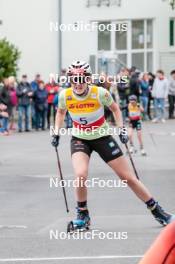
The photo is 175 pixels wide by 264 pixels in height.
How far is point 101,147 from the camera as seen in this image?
9039 millimetres

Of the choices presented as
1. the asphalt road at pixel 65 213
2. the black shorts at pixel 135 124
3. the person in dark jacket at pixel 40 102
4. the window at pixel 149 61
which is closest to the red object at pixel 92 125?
the asphalt road at pixel 65 213

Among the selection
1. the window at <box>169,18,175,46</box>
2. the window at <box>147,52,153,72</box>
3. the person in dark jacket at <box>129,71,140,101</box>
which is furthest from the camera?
the window at <box>147,52,153,72</box>

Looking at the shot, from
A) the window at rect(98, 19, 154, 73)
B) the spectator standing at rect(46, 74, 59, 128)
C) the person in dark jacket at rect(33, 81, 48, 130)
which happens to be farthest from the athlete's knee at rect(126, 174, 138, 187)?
the window at rect(98, 19, 154, 73)

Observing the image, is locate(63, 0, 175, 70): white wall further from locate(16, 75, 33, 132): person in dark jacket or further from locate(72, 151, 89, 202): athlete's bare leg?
locate(72, 151, 89, 202): athlete's bare leg

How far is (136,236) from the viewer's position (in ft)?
29.0

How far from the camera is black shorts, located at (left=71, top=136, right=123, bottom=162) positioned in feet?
29.6

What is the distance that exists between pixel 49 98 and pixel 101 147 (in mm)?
20869

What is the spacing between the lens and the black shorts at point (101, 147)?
9016mm

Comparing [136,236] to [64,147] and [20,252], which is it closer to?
[20,252]

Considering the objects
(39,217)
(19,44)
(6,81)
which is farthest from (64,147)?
(19,44)

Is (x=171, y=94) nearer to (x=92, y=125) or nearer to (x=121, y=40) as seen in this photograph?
(x=121, y=40)

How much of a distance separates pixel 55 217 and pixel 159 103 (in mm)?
21972

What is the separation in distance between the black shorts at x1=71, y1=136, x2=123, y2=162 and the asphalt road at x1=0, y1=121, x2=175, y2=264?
834 millimetres

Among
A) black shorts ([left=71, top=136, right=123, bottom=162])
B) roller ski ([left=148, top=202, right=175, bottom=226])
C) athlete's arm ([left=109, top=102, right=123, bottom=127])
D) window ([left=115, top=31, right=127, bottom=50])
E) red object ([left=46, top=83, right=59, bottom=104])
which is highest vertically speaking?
athlete's arm ([left=109, top=102, right=123, bottom=127])
